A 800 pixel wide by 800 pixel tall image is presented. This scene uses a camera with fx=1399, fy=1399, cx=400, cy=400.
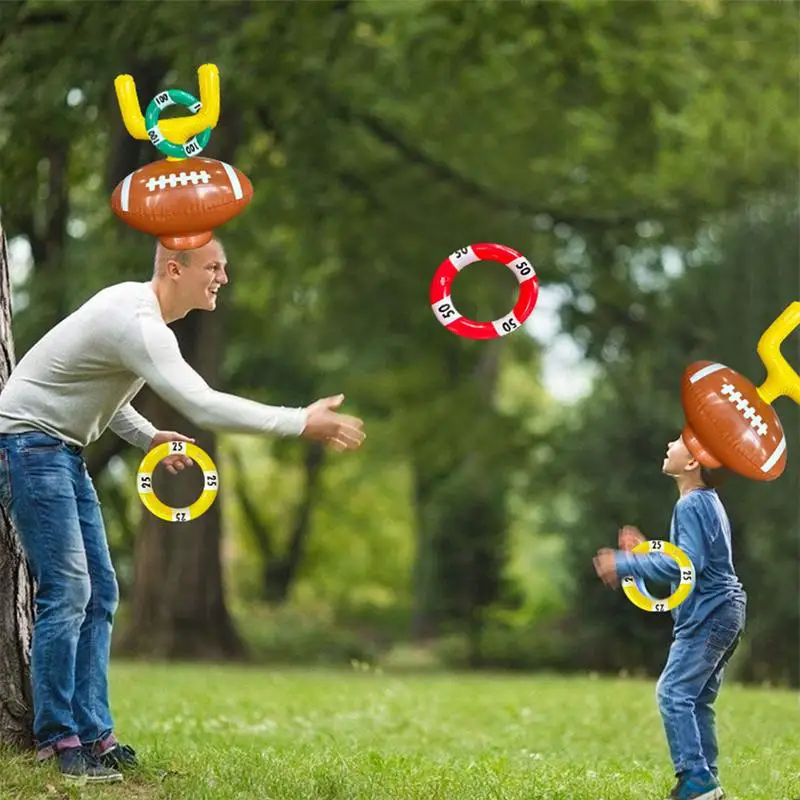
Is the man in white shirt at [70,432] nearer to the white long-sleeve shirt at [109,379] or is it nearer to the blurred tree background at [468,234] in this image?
the white long-sleeve shirt at [109,379]

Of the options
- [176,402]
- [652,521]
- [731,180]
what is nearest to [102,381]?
[176,402]

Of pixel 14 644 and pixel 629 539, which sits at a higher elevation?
Answer: pixel 629 539

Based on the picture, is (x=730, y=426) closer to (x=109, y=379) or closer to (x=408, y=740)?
(x=109, y=379)

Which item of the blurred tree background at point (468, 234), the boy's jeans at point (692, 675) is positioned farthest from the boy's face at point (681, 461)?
the blurred tree background at point (468, 234)

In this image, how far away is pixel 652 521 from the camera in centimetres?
1842

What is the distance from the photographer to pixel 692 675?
559 centimetres

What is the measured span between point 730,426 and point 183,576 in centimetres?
1310

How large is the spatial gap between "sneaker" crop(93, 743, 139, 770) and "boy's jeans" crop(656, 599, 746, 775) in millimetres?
2247

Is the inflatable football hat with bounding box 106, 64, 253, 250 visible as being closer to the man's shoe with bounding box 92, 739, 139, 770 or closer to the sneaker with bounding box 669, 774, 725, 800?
the man's shoe with bounding box 92, 739, 139, 770

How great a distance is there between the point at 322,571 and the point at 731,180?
22.6 meters

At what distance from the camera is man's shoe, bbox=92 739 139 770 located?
5.86m

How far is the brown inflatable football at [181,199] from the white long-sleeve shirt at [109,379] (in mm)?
265

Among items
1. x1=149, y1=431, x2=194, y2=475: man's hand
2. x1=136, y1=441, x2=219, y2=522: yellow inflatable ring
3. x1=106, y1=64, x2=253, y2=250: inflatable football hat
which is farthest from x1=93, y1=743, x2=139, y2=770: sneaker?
x1=106, y1=64, x2=253, y2=250: inflatable football hat

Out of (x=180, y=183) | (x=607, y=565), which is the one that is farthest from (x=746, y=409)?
(x=180, y=183)
